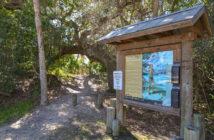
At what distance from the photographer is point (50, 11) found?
43.5 ft

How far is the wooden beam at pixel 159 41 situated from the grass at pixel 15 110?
16.8 ft

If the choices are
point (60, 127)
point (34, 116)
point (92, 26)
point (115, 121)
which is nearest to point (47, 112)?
point (34, 116)

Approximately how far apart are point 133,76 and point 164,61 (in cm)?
128

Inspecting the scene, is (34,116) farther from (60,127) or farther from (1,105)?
(1,105)

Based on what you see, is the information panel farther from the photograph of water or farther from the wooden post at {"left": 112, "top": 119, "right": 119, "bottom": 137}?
the wooden post at {"left": 112, "top": 119, "right": 119, "bottom": 137}

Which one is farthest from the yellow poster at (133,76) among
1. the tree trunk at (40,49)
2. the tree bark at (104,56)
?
the tree bark at (104,56)

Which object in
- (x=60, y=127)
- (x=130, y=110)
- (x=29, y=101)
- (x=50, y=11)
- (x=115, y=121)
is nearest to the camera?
(x=115, y=121)

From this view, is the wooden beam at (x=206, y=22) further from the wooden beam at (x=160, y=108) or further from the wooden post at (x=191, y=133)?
the wooden post at (x=191, y=133)

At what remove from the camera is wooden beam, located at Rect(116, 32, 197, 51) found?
6.06m

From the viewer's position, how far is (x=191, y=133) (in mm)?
5441

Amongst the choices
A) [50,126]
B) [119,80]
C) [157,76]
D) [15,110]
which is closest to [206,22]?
[157,76]

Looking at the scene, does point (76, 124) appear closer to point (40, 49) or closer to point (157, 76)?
point (157, 76)

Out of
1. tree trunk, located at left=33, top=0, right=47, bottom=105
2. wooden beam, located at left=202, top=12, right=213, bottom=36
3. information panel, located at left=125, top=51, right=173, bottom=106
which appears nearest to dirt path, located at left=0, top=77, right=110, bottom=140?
tree trunk, located at left=33, top=0, right=47, bottom=105

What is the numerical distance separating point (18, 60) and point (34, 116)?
11.0ft
